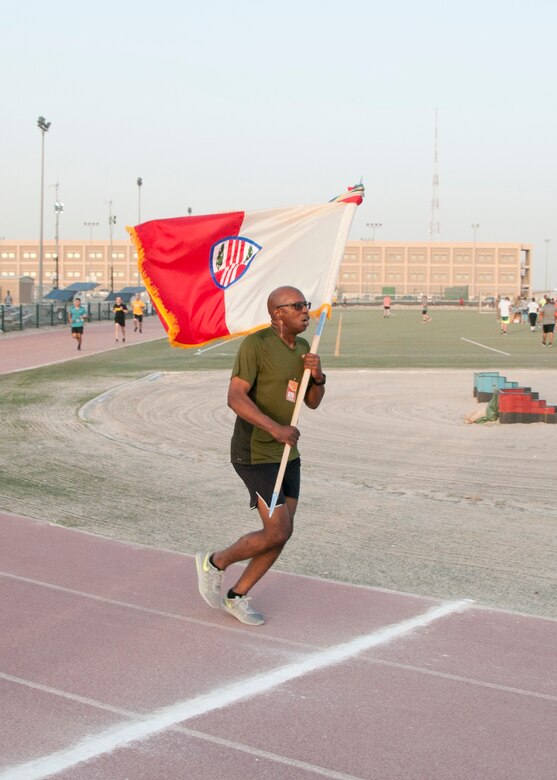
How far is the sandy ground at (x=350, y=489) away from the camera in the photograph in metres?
7.73

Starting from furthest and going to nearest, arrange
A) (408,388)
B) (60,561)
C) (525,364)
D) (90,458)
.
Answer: (525,364), (408,388), (90,458), (60,561)

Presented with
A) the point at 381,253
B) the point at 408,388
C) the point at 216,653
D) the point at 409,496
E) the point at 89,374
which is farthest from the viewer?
the point at 381,253

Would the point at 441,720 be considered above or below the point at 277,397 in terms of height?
below

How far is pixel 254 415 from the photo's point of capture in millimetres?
5926

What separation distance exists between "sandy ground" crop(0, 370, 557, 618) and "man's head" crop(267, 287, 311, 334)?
2.15m

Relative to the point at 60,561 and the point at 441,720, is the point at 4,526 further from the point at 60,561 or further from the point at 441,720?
the point at 441,720

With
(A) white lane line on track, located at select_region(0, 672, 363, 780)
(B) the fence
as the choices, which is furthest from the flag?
(B) the fence

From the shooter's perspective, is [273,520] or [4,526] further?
[4,526]

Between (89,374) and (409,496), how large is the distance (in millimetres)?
15496

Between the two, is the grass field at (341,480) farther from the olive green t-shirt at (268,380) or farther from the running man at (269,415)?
the olive green t-shirt at (268,380)

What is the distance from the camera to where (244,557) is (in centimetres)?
621

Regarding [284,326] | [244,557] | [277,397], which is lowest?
[244,557]

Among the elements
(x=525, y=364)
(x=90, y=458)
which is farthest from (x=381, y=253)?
(x=90, y=458)

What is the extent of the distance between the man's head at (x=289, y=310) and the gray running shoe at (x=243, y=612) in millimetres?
1661
